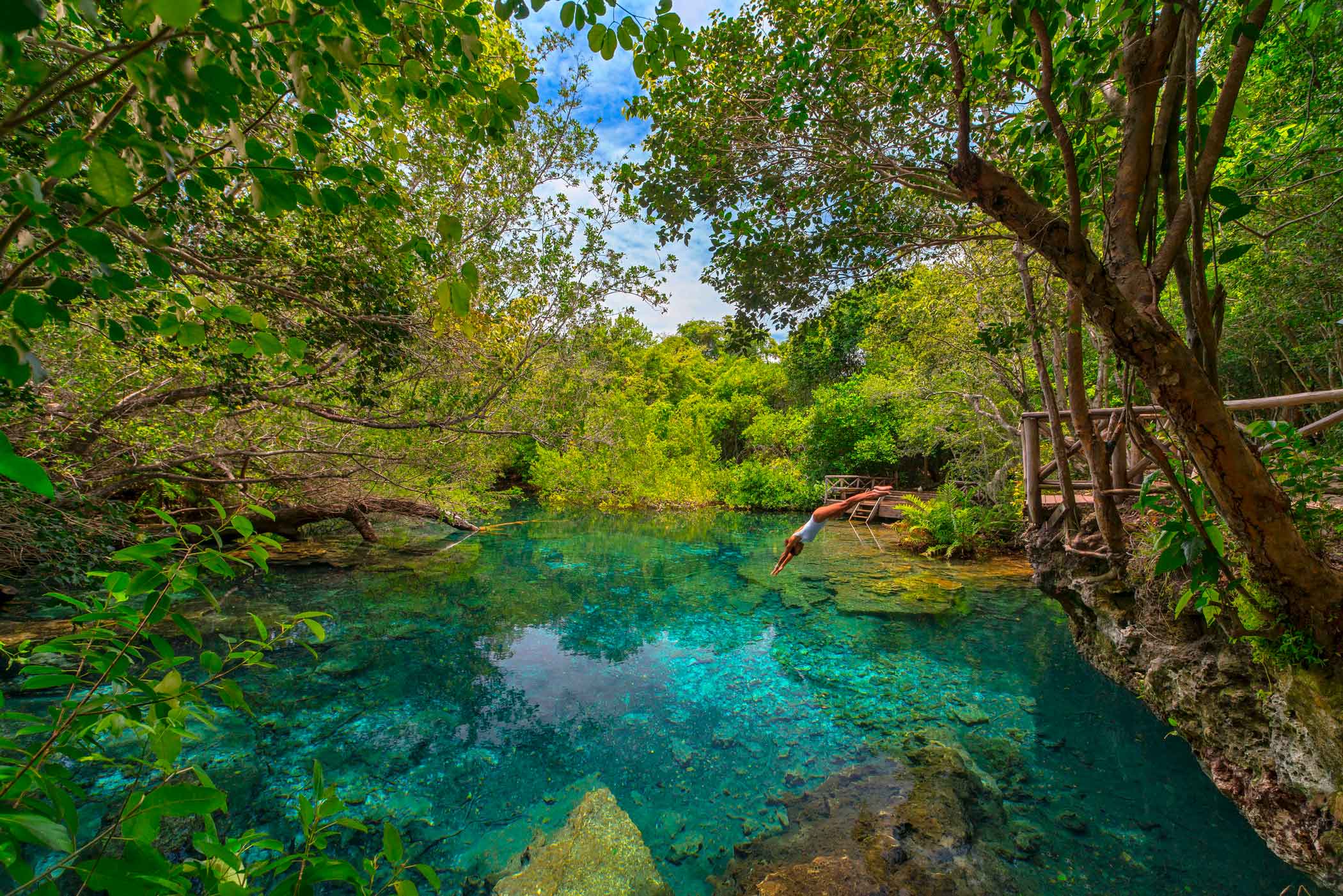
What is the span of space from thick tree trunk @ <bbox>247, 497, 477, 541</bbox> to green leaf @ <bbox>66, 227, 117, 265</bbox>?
1004 cm

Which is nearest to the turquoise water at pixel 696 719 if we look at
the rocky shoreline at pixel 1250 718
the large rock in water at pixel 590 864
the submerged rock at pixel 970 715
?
the submerged rock at pixel 970 715

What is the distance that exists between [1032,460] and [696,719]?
4.44 m

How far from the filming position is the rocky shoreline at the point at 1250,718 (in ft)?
8.50

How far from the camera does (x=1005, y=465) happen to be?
40.5 ft

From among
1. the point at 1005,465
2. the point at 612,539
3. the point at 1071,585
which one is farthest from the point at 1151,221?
the point at 612,539

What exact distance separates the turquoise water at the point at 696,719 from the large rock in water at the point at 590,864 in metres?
0.16

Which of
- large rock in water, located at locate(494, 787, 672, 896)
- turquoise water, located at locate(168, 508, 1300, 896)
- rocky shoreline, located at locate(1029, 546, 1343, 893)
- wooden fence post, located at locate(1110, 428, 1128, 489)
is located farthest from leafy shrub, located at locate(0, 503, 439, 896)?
wooden fence post, located at locate(1110, 428, 1128, 489)

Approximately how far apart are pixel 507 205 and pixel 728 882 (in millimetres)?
6490

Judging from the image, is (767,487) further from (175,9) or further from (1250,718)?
(175,9)

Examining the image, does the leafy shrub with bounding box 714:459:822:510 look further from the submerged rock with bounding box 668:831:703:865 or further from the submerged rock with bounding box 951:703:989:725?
the submerged rock with bounding box 668:831:703:865

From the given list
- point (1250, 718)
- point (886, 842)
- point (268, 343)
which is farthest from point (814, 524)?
point (1250, 718)

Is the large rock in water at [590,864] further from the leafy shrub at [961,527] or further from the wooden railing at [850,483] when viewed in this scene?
the wooden railing at [850,483]

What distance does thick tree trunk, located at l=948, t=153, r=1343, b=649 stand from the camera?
84.5 inches

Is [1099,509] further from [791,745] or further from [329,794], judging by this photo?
[329,794]
